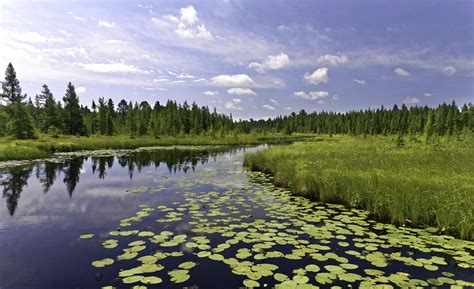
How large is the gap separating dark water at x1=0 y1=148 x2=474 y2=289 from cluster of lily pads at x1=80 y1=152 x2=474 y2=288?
32 mm

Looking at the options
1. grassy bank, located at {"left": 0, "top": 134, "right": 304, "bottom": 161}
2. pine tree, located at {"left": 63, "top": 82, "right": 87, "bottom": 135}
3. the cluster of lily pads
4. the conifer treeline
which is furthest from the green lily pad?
pine tree, located at {"left": 63, "top": 82, "right": 87, "bottom": 135}

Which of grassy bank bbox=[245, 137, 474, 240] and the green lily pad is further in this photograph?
grassy bank bbox=[245, 137, 474, 240]

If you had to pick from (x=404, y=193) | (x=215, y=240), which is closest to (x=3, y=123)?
(x=215, y=240)

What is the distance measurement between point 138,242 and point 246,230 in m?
3.31

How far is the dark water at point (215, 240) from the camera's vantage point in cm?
595

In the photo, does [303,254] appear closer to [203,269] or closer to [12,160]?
[203,269]

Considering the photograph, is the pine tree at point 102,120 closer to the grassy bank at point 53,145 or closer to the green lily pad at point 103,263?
the grassy bank at point 53,145

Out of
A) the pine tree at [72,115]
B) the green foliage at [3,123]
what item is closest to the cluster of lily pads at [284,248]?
the green foliage at [3,123]

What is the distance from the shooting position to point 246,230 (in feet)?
28.5

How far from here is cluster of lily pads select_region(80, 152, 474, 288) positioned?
5.75 metres

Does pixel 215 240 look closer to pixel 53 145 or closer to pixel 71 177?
pixel 71 177

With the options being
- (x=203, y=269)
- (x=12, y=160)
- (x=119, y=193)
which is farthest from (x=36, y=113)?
(x=203, y=269)

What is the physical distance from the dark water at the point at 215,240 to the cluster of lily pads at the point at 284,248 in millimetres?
32

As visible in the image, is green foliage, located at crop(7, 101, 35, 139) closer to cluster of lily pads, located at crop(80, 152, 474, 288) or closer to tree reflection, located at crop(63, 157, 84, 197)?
tree reflection, located at crop(63, 157, 84, 197)
